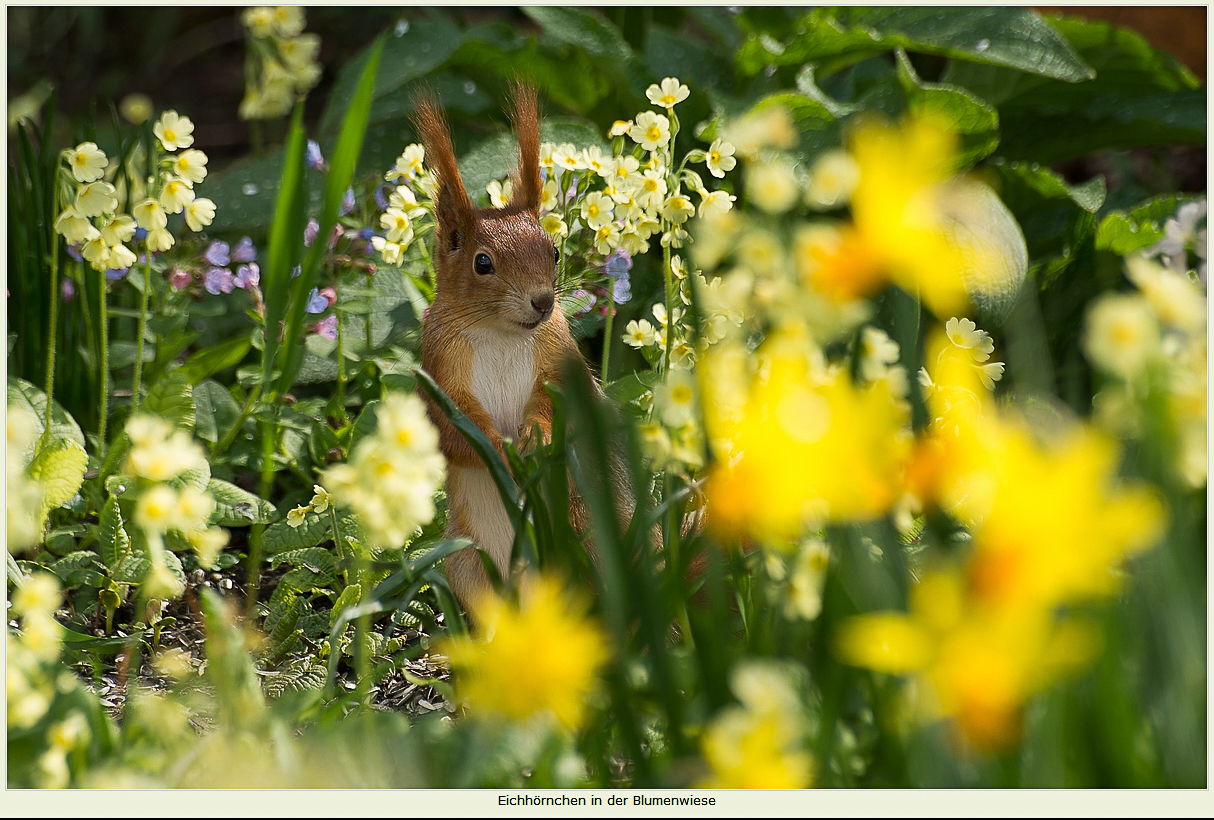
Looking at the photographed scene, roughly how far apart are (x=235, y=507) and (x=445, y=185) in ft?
2.27

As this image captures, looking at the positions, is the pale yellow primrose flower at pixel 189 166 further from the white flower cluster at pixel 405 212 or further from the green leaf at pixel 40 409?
the green leaf at pixel 40 409

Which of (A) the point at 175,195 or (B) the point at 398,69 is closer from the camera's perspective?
(A) the point at 175,195

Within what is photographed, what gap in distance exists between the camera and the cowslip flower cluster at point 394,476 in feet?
3.25

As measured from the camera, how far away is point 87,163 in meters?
1.75

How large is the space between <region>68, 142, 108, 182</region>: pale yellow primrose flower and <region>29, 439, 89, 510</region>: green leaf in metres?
0.44

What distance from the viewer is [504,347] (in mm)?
1812

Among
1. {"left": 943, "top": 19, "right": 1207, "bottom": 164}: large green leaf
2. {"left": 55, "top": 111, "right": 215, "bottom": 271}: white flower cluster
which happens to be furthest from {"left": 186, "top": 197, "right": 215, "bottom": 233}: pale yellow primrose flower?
{"left": 943, "top": 19, "right": 1207, "bottom": 164}: large green leaf

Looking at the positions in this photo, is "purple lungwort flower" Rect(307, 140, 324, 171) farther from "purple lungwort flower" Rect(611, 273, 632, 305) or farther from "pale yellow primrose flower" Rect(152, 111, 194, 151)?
"purple lungwort flower" Rect(611, 273, 632, 305)

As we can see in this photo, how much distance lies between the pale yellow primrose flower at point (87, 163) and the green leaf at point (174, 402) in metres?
0.49

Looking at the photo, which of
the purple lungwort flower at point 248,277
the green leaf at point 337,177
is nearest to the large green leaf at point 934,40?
the purple lungwort flower at point 248,277

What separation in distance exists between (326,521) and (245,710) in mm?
829

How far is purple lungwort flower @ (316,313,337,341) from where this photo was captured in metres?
2.34

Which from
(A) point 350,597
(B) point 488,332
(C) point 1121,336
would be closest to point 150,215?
(B) point 488,332

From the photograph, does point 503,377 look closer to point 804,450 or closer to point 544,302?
point 544,302
